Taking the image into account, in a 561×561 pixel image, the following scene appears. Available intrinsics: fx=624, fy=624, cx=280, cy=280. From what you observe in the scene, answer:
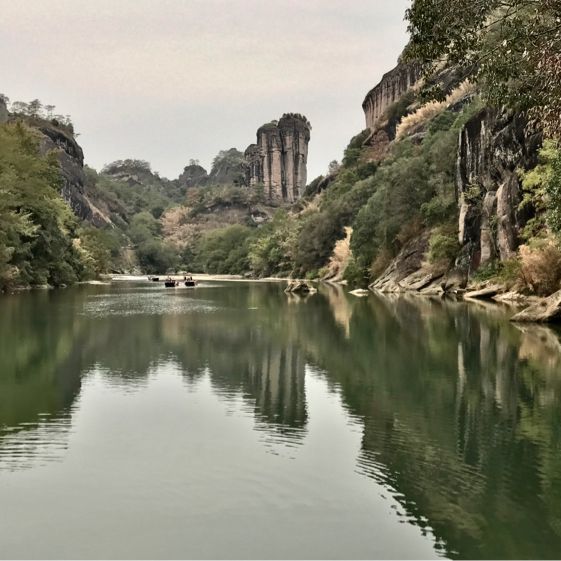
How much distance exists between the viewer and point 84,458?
28.9 feet

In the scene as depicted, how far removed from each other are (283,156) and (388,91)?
78.0m

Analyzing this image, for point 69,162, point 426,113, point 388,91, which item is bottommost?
point 69,162

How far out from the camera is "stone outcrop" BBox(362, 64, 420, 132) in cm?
11083

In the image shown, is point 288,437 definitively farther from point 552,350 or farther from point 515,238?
point 515,238

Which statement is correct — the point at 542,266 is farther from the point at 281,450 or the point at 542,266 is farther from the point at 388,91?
the point at 388,91

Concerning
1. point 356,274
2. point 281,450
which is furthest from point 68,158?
point 281,450

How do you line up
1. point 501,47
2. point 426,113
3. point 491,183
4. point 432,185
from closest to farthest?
point 501,47 → point 491,183 → point 432,185 → point 426,113

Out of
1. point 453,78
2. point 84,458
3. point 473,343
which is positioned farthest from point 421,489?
point 453,78

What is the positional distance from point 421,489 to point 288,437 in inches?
111

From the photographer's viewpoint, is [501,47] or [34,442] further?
[501,47]

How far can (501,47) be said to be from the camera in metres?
14.7

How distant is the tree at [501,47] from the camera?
1430 cm

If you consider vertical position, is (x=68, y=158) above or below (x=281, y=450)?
above

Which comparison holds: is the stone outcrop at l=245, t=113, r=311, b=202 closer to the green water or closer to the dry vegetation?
the dry vegetation
